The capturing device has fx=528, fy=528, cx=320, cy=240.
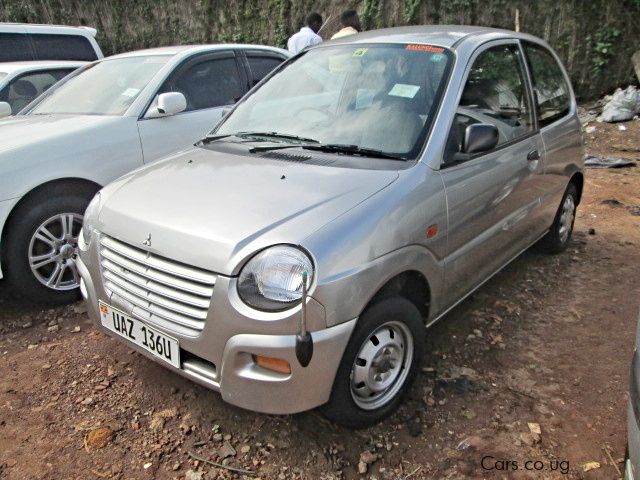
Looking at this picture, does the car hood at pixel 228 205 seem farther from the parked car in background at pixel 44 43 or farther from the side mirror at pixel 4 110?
the parked car in background at pixel 44 43

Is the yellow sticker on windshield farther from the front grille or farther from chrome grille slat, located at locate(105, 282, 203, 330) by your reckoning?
chrome grille slat, located at locate(105, 282, 203, 330)

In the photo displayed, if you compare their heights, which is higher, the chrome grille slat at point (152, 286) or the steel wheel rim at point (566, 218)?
the chrome grille slat at point (152, 286)

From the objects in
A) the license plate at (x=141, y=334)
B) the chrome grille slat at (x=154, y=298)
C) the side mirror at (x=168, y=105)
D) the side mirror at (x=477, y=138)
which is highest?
the side mirror at (x=477, y=138)

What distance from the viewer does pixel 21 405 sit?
2738 millimetres

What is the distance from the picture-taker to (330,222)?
2178 mm

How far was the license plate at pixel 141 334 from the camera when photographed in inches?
90.3

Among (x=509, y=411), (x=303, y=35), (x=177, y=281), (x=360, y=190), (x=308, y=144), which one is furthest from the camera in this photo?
(x=303, y=35)

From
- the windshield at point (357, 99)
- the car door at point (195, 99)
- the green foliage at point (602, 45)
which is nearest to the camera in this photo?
the windshield at point (357, 99)

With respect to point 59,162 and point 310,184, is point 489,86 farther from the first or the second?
point 59,162

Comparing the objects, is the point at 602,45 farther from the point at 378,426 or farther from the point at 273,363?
the point at 273,363

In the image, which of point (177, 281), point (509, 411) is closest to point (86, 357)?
point (177, 281)

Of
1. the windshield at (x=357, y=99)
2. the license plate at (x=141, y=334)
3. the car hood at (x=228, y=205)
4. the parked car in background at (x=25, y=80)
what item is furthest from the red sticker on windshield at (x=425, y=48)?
the parked car in background at (x=25, y=80)

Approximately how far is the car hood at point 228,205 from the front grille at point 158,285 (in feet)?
0.16

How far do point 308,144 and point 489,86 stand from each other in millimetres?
1229
